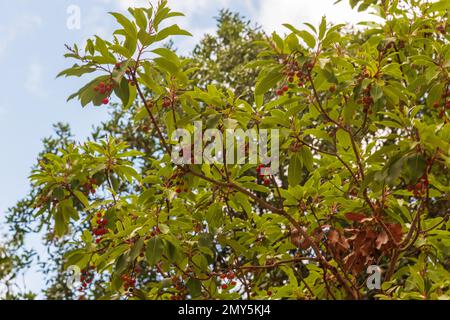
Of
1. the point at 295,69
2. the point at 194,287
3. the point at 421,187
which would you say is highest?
the point at 295,69

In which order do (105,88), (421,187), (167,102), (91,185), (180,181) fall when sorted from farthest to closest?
(91,185), (180,181), (167,102), (421,187), (105,88)

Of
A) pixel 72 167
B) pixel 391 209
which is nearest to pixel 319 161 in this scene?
pixel 391 209

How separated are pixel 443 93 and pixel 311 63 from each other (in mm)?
969

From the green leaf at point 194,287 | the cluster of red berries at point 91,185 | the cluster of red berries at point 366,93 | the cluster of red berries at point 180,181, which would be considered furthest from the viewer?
the cluster of red berries at point 91,185

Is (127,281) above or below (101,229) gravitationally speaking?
below

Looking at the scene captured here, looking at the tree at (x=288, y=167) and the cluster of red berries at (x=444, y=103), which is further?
the cluster of red berries at (x=444, y=103)

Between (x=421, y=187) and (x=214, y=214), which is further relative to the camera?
(x=214, y=214)

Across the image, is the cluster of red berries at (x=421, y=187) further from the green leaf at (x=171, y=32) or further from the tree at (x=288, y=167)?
the green leaf at (x=171, y=32)

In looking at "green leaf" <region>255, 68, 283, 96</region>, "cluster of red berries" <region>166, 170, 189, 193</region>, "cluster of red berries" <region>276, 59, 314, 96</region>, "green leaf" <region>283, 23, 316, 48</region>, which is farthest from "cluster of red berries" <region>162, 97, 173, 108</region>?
"green leaf" <region>283, 23, 316, 48</region>

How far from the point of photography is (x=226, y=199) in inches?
169

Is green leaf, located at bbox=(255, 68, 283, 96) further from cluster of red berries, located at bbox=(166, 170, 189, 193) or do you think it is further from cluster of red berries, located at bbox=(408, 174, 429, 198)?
cluster of red berries, located at bbox=(408, 174, 429, 198)

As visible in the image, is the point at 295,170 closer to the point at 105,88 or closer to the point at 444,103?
the point at 444,103

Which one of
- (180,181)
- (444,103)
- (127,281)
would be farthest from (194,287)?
(444,103)

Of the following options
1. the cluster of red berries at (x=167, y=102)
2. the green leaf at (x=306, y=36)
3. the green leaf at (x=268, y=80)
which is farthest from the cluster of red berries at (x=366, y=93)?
the cluster of red berries at (x=167, y=102)
